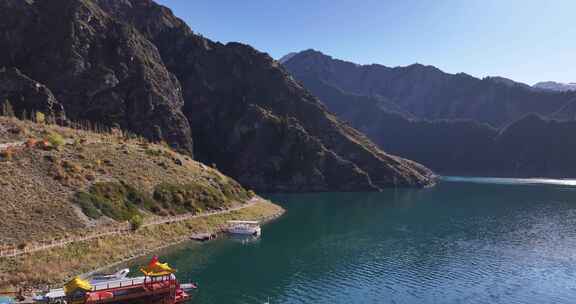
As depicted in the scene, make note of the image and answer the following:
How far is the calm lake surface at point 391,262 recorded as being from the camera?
2753 inches

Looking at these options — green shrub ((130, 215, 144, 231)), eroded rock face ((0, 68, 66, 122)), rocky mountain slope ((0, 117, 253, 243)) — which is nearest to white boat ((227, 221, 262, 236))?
rocky mountain slope ((0, 117, 253, 243))

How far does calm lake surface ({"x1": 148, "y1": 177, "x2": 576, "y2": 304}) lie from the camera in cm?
6994

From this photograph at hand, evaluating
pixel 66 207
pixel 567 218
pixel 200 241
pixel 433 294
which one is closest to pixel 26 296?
pixel 66 207

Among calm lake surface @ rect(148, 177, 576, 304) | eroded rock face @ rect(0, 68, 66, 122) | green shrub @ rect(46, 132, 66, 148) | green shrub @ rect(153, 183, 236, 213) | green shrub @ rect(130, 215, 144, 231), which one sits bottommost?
calm lake surface @ rect(148, 177, 576, 304)

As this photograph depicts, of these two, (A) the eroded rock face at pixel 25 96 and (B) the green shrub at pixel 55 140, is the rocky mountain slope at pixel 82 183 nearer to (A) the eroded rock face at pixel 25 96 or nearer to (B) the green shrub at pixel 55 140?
(B) the green shrub at pixel 55 140

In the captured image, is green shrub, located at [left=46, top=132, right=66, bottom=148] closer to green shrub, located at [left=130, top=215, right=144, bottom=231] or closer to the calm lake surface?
green shrub, located at [left=130, top=215, right=144, bottom=231]

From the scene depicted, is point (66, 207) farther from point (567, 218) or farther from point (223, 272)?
point (567, 218)

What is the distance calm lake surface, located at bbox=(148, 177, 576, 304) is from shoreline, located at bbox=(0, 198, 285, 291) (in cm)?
665

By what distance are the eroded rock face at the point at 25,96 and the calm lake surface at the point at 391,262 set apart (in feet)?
379

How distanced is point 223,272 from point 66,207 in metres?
34.8

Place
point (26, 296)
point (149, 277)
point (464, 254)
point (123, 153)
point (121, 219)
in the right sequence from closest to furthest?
point (26, 296)
point (149, 277)
point (121, 219)
point (464, 254)
point (123, 153)

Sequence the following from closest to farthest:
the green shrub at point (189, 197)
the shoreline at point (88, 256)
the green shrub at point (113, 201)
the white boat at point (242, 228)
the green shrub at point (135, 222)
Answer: the shoreline at point (88, 256)
the green shrub at point (113, 201)
the green shrub at point (135, 222)
the white boat at point (242, 228)
the green shrub at point (189, 197)

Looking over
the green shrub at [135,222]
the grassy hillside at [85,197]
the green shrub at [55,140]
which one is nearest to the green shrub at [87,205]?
the grassy hillside at [85,197]

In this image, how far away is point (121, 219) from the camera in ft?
308
